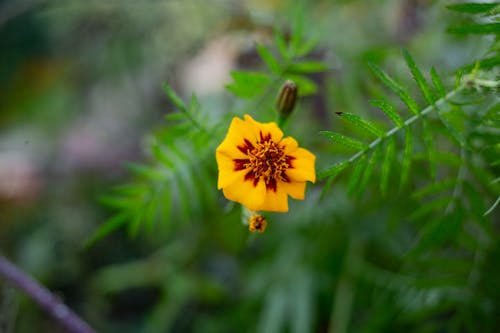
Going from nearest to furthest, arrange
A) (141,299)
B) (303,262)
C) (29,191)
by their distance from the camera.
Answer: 1. (303,262)
2. (141,299)
3. (29,191)

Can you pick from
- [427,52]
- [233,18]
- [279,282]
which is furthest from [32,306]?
[427,52]

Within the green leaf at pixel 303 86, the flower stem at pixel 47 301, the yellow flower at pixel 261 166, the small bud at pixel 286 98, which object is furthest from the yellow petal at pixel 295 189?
the flower stem at pixel 47 301

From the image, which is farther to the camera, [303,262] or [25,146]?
[25,146]

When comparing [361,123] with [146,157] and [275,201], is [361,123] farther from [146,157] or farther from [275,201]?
[146,157]

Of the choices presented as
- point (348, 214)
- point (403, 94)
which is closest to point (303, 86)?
point (403, 94)

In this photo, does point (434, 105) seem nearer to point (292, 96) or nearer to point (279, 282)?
point (292, 96)

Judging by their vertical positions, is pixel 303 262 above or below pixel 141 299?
above

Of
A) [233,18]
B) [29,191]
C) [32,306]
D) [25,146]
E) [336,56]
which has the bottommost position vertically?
[32,306]
